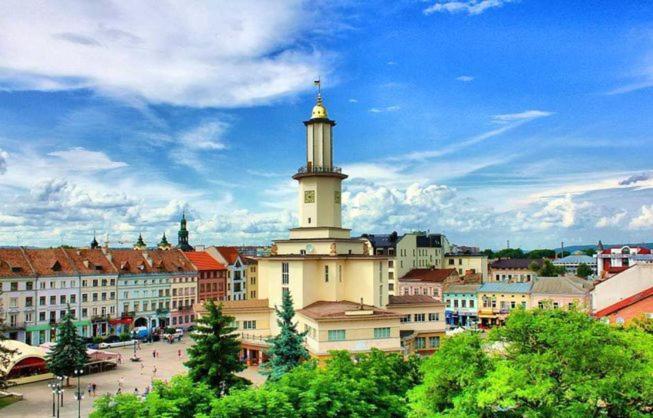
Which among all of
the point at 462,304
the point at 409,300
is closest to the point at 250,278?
the point at 462,304

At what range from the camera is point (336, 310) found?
4294 centimetres

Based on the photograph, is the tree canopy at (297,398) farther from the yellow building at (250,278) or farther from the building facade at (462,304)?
the yellow building at (250,278)

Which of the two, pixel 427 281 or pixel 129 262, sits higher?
pixel 129 262

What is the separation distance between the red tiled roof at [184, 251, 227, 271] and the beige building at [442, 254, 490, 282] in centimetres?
4416

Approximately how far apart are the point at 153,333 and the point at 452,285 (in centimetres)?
4217

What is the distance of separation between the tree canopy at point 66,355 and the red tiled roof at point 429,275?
52744 millimetres

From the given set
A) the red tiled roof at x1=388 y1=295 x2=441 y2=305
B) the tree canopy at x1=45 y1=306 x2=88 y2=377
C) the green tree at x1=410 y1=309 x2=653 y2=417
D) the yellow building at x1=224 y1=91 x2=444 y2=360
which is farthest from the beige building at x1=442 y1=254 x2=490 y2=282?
the green tree at x1=410 y1=309 x2=653 y2=417

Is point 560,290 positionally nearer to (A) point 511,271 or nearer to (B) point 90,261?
(A) point 511,271

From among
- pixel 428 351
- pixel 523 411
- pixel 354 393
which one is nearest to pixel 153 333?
pixel 428 351

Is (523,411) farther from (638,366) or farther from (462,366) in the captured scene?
(638,366)

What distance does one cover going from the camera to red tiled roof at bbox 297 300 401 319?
40750 mm

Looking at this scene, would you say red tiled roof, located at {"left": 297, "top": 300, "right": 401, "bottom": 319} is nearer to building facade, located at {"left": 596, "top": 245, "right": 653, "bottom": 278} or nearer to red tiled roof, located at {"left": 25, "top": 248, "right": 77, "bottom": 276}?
red tiled roof, located at {"left": 25, "top": 248, "right": 77, "bottom": 276}

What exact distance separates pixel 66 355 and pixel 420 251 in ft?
223

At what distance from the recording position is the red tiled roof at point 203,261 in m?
85.6
